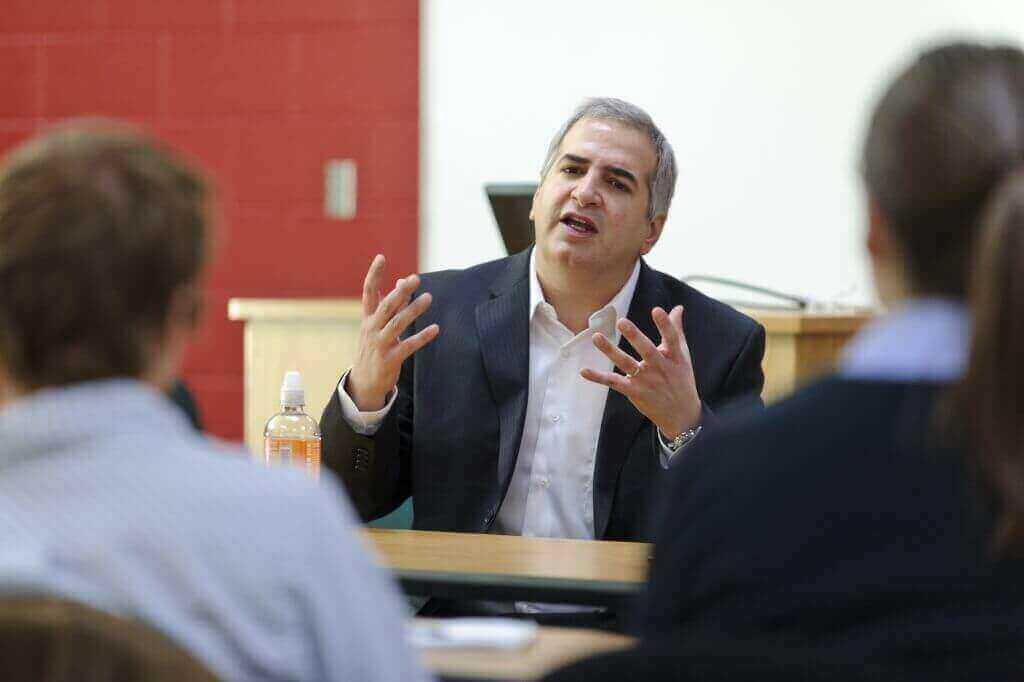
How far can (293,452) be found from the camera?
231cm

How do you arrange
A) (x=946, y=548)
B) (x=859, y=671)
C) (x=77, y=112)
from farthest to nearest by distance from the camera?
(x=77, y=112) → (x=946, y=548) → (x=859, y=671)

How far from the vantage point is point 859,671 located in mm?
812

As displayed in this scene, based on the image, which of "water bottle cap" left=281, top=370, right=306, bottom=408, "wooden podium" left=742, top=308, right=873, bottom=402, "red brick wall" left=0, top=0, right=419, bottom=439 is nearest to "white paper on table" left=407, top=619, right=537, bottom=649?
"water bottle cap" left=281, top=370, right=306, bottom=408

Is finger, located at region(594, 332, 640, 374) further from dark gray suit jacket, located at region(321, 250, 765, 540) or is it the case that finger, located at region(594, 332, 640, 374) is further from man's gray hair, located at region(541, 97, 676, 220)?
man's gray hair, located at region(541, 97, 676, 220)

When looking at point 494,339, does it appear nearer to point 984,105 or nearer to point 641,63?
point 984,105

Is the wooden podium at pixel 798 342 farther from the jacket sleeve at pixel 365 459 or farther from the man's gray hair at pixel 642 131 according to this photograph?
the jacket sleeve at pixel 365 459

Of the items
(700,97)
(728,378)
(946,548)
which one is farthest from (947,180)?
(700,97)

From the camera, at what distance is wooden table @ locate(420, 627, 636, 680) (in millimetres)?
1160

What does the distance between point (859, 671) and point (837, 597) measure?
0.10m


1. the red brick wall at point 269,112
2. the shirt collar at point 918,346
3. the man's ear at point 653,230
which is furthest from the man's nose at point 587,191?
the red brick wall at point 269,112

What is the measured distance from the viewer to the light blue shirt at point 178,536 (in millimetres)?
892

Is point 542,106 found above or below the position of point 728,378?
above

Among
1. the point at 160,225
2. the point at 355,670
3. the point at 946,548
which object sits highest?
the point at 160,225

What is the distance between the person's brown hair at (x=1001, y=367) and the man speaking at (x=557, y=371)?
1.12 metres
